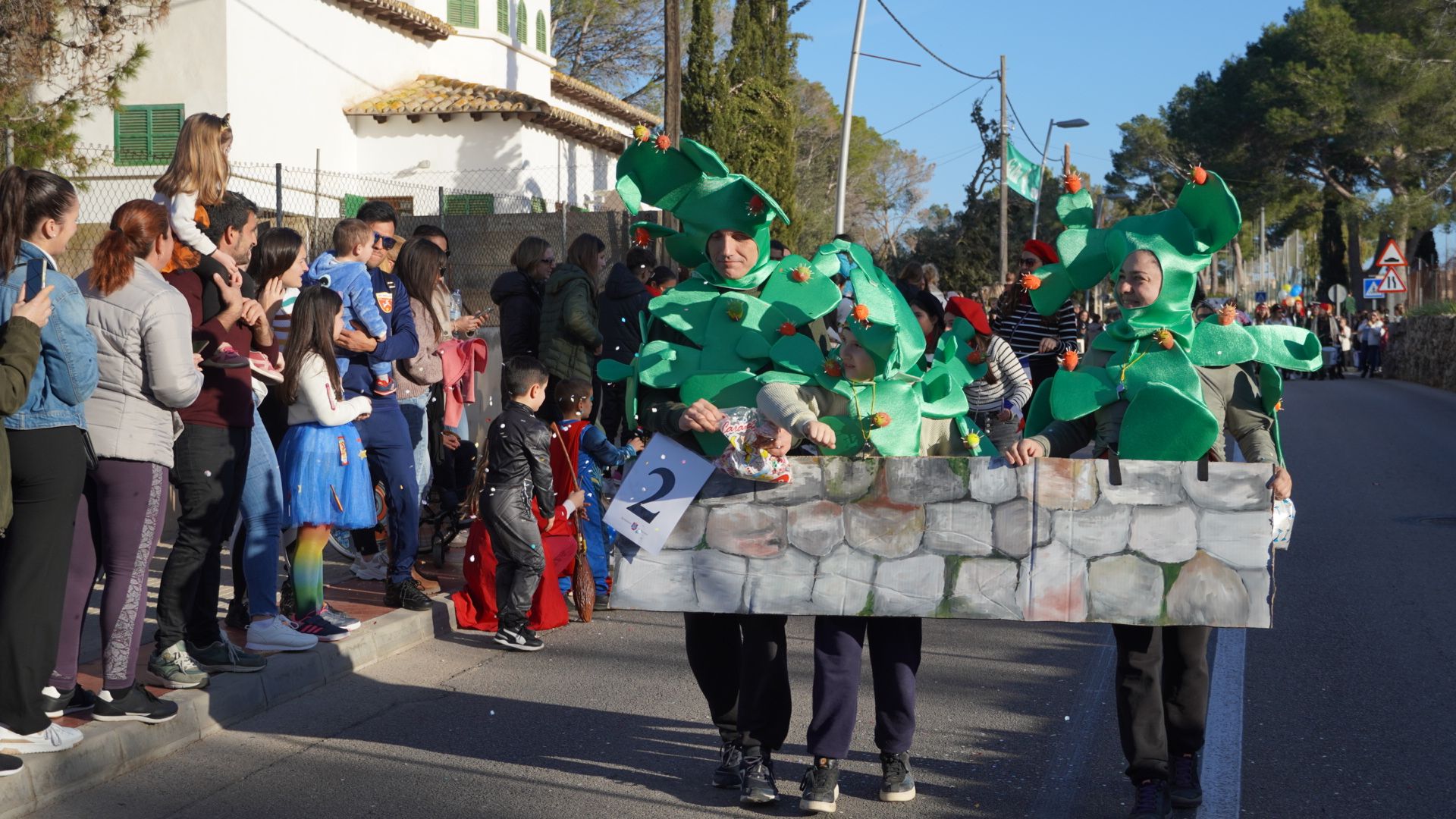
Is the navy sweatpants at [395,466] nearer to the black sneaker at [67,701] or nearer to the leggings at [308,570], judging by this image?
the leggings at [308,570]

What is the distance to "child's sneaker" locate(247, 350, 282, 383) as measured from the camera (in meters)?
6.38

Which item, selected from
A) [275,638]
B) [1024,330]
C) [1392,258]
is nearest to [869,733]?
[275,638]

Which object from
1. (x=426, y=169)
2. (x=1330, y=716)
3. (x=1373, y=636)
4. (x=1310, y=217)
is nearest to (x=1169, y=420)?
(x=1330, y=716)

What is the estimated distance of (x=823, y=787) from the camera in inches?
179

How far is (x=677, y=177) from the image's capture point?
16.2ft

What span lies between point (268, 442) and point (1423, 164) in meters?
47.6

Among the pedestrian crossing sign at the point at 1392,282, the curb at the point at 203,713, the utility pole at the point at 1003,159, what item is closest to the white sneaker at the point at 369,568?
the curb at the point at 203,713

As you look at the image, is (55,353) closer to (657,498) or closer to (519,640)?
(657,498)

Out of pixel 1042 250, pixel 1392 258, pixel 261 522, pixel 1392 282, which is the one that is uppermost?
pixel 1392 258

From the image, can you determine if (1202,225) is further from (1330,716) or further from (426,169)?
(426,169)

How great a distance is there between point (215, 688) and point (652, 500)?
238 centimetres

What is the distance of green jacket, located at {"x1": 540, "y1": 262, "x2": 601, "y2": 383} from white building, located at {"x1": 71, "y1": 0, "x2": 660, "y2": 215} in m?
11.3

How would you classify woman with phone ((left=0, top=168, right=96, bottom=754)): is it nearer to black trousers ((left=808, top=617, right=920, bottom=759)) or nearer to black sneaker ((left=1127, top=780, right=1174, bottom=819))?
black trousers ((left=808, top=617, right=920, bottom=759))

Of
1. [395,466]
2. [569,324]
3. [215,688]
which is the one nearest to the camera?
[215,688]
